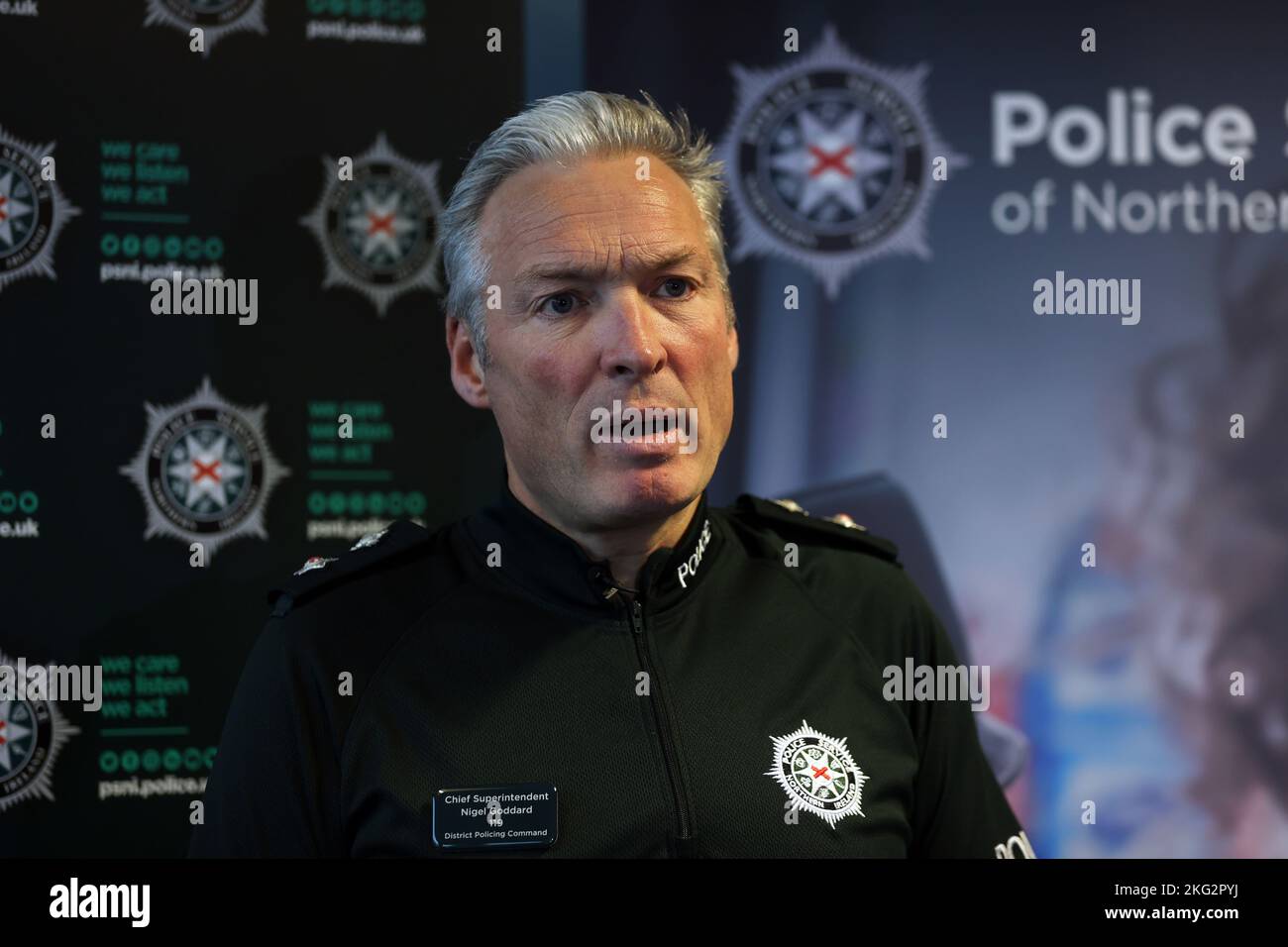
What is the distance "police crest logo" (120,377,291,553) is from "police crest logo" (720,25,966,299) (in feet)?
3.06

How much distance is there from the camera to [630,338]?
146 cm

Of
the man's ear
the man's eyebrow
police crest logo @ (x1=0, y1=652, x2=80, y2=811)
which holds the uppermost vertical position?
the man's eyebrow

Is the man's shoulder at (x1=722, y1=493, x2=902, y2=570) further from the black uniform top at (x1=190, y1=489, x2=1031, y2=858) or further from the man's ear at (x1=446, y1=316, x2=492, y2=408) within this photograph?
the man's ear at (x1=446, y1=316, x2=492, y2=408)

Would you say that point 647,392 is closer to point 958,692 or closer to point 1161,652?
point 958,692

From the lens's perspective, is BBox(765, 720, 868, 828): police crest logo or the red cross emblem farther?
the red cross emblem

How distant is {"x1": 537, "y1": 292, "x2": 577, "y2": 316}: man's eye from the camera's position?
1.50 m

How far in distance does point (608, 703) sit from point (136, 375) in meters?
1.10

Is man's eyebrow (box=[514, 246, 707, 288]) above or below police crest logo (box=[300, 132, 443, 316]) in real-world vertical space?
below

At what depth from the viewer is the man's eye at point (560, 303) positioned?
4.93 feet

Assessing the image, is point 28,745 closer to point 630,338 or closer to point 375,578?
point 375,578

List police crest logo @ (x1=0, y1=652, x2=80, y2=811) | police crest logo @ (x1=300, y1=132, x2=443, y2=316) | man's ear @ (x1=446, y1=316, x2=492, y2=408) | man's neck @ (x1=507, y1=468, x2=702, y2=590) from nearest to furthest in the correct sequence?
1. man's neck @ (x1=507, y1=468, x2=702, y2=590)
2. man's ear @ (x1=446, y1=316, x2=492, y2=408)
3. police crest logo @ (x1=0, y1=652, x2=80, y2=811)
4. police crest logo @ (x1=300, y1=132, x2=443, y2=316)

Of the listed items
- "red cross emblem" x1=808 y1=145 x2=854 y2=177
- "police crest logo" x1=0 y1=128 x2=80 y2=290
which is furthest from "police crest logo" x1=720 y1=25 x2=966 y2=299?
"police crest logo" x1=0 y1=128 x2=80 y2=290
